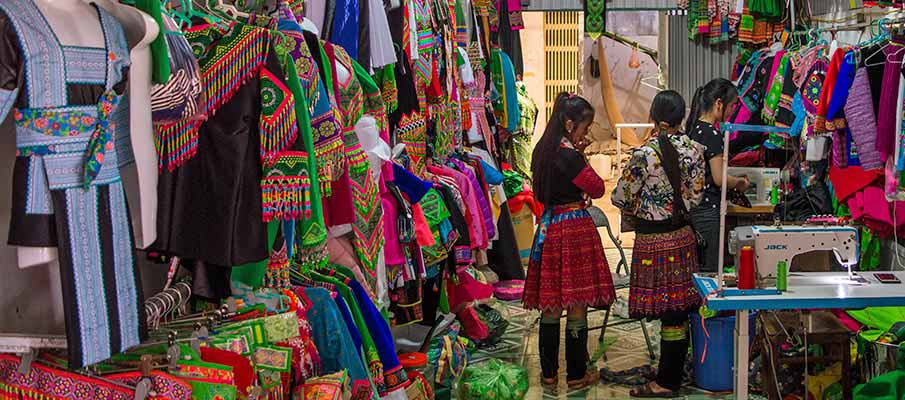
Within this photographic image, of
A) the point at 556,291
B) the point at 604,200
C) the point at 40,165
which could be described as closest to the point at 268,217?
the point at 40,165

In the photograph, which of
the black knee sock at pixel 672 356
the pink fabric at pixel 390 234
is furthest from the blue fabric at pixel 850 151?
the pink fabric at pixel 390 234

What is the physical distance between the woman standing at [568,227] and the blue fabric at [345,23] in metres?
2.04

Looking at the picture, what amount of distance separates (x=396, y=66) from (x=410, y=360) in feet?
4.03

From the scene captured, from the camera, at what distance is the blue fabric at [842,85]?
4852 mm

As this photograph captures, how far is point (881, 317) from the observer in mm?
4742

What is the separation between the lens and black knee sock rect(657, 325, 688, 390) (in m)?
5.21

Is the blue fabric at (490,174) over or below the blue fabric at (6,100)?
below

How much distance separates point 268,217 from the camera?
2260mm

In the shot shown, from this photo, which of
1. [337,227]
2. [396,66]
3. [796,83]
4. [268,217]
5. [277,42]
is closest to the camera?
[268,217]

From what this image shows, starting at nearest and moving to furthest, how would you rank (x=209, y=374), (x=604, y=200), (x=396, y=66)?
(x=209, y=374) < (x=396, y=66) < (x=604, y=200)

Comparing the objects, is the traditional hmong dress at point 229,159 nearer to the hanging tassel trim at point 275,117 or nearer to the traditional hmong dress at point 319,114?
the hanging tassel trim at point 275,117

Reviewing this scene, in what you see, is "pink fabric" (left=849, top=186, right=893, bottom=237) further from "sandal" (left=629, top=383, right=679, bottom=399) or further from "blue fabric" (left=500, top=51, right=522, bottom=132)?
"blue fabric" (left=500, top=51, right=522, bottom=132)

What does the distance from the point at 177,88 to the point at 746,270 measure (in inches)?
97.9

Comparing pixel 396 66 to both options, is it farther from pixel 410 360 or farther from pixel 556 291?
pixel 556 291
